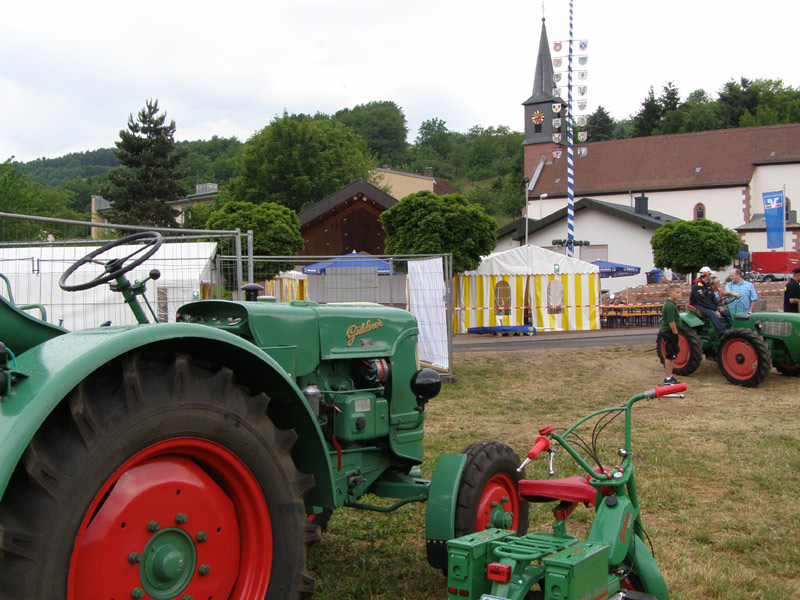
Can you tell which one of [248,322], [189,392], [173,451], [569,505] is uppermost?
[248,322]

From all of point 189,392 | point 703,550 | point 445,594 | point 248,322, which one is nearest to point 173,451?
point 189,392

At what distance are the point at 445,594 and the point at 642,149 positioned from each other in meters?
59.5

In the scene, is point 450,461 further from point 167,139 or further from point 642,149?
point 642,149

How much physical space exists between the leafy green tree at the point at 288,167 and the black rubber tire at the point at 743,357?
40515 millimetres

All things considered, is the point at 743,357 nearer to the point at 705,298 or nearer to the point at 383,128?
the point at 705,298

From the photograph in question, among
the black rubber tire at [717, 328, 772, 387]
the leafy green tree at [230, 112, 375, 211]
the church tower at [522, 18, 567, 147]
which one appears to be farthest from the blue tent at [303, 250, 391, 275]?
the church tower at [522, 18, 567, 147]

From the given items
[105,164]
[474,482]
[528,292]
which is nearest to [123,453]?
[474,482]

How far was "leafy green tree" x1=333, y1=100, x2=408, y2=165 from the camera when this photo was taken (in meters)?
96.0

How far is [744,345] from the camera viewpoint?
10945 mm

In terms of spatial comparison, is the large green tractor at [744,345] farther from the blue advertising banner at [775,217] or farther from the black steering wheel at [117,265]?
the blue advertising banner at [775,217]

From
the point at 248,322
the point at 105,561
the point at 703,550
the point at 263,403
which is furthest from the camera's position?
the point at 703,550

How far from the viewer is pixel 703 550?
14.0 ft

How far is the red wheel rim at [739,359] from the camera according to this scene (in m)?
10.8

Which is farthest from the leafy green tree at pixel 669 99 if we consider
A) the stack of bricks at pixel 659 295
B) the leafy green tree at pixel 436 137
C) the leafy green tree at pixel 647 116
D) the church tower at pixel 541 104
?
the stack of bricks at pixel 659 295
